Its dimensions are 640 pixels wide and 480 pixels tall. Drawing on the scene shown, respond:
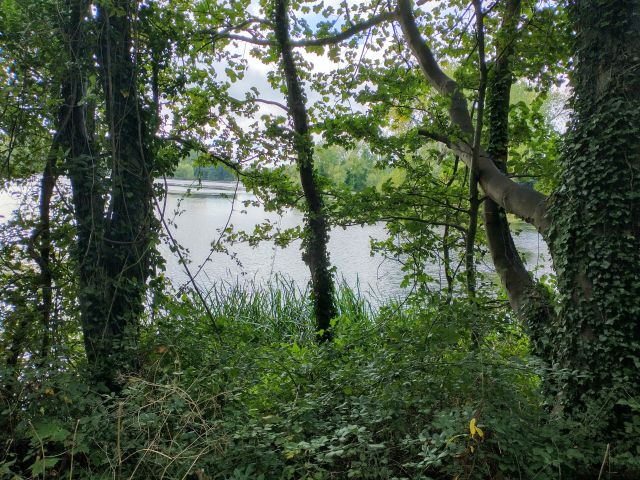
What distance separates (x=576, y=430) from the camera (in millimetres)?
2621

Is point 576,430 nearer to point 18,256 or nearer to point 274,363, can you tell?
point 274,363

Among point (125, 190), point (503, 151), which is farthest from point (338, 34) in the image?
point (125, 190)

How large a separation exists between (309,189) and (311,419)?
144 inches

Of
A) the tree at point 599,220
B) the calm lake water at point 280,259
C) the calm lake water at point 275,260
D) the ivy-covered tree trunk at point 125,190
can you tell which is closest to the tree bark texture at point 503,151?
the tree at point 599,220

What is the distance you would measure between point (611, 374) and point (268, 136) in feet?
→ 13.0

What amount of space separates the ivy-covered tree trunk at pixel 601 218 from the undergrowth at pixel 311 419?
0.36m

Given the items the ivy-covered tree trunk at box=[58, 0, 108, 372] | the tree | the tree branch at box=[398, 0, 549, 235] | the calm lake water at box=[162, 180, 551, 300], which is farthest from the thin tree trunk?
the ivy-covered tree trunk at box=[58, 0, 108, 372]

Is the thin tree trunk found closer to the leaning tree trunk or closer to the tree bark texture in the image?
the tree bark texture

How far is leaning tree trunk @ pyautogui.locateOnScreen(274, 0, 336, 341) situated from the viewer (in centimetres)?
541

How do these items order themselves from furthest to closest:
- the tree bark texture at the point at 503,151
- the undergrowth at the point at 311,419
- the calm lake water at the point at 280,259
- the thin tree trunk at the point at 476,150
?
the calm lake water at the point at 280,259 < the tree bark texture at the point at 503,151 < the thin tree trunk at the point at 476,150 < the undergrowth at the point at 311,419

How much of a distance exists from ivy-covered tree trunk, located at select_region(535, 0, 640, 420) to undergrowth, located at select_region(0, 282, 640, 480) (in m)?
0.36

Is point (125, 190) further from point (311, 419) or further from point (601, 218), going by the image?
point (601, 218)

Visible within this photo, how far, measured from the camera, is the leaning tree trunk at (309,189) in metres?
5.41

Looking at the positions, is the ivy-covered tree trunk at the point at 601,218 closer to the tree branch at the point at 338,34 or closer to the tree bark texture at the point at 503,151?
the tree bark texture at the point at 503,151
